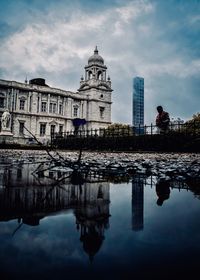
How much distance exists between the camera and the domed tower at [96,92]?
4288 centimetres

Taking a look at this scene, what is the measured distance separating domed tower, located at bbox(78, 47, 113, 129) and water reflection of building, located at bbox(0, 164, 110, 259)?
1611 inches

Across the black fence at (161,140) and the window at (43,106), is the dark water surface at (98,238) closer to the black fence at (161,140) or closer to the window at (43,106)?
the black fence at (161,140)

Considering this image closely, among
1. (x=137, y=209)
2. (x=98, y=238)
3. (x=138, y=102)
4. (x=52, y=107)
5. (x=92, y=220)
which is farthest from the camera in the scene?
(x=138, y=102)

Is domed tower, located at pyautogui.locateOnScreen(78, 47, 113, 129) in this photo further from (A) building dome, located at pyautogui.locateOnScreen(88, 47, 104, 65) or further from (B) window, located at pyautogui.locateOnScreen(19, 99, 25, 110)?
(B) window, located at pyautogui.locateOnScreen(19, 99, 25, 110)

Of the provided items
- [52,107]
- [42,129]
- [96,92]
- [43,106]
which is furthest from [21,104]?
[96,92]

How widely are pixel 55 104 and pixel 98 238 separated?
40661 millimetres

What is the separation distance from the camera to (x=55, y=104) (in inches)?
1586

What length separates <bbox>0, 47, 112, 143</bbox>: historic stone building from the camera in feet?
119

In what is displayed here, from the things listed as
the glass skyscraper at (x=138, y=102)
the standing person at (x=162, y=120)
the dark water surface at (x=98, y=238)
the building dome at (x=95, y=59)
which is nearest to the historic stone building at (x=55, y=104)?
the building dome at (x=95, y=59)

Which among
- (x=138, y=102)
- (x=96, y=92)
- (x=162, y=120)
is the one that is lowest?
(x=162, y=120)

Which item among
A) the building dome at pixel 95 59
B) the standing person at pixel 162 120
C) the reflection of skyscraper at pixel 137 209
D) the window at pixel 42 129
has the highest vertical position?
the building dome at pixel 95 59

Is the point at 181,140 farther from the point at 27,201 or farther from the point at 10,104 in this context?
the point at 10,104

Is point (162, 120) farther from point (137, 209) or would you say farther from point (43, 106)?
point (43, 106)

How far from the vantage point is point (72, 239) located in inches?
30.3
